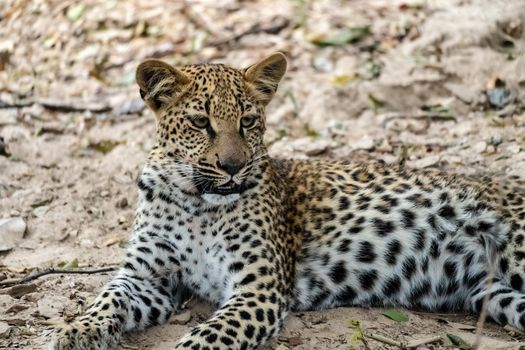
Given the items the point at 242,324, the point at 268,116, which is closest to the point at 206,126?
the point at 242,324

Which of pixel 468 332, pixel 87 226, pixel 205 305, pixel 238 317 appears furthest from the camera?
pixel 87 226

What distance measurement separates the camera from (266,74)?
8.55 m

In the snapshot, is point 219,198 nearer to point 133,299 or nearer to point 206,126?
point 206,126

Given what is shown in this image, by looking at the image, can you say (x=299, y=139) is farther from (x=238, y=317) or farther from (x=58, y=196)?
(x=238, y=317)

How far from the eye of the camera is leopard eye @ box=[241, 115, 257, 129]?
8109 millimetres

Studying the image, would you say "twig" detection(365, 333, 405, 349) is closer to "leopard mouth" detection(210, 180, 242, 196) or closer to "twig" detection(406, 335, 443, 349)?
"twig" detection(406, 335, 443, 349)

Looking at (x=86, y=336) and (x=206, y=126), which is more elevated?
(x=206, y=126)

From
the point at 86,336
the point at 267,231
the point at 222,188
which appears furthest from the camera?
the point at 267,231

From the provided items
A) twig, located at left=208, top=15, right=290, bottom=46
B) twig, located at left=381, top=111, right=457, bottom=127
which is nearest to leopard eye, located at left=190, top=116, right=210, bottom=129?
twig, located at left=381, top=111, right=457, bottom=127

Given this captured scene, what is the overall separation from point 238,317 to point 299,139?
16.5ft

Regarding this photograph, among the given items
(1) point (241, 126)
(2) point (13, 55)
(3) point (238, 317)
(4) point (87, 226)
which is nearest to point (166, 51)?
(2) point (13, 55)

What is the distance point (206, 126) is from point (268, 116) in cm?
476

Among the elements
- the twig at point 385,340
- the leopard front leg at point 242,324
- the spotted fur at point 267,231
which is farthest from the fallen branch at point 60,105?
the twig at point 385,340

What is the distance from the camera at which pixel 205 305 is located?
8469 millimetres
